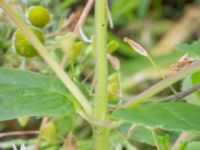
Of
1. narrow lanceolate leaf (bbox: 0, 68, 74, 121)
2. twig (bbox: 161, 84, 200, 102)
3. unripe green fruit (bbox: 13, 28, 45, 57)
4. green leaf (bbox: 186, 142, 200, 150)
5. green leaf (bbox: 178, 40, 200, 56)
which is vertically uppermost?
unripe green fruit (bbox: 13, 28, 45, 57)

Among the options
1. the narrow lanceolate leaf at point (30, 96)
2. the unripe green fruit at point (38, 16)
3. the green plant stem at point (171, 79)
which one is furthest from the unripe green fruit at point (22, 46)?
the green plant stem at point (171, 79)

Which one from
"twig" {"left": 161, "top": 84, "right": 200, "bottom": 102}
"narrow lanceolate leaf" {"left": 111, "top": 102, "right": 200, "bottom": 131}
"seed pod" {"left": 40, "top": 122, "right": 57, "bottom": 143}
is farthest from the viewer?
"seed pod" {"left": 40, "top": 122, "right": 57, "bottom": 143}

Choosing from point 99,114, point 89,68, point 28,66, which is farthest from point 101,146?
point 89,68

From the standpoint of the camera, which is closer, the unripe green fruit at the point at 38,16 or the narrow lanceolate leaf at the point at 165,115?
the narrow lanceolate leaf at the point at 165,115

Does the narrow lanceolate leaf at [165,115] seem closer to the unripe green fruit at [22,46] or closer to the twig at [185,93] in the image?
the twig at [185,93]

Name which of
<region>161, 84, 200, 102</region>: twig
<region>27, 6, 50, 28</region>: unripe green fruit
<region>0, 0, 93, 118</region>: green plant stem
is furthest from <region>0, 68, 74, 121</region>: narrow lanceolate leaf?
<region>27, 6, 50, 28</region>: unripe green fruit

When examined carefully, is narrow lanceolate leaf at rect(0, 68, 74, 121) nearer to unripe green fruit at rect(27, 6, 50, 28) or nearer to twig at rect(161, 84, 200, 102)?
twig at rect(161, 84, 200, 102)
